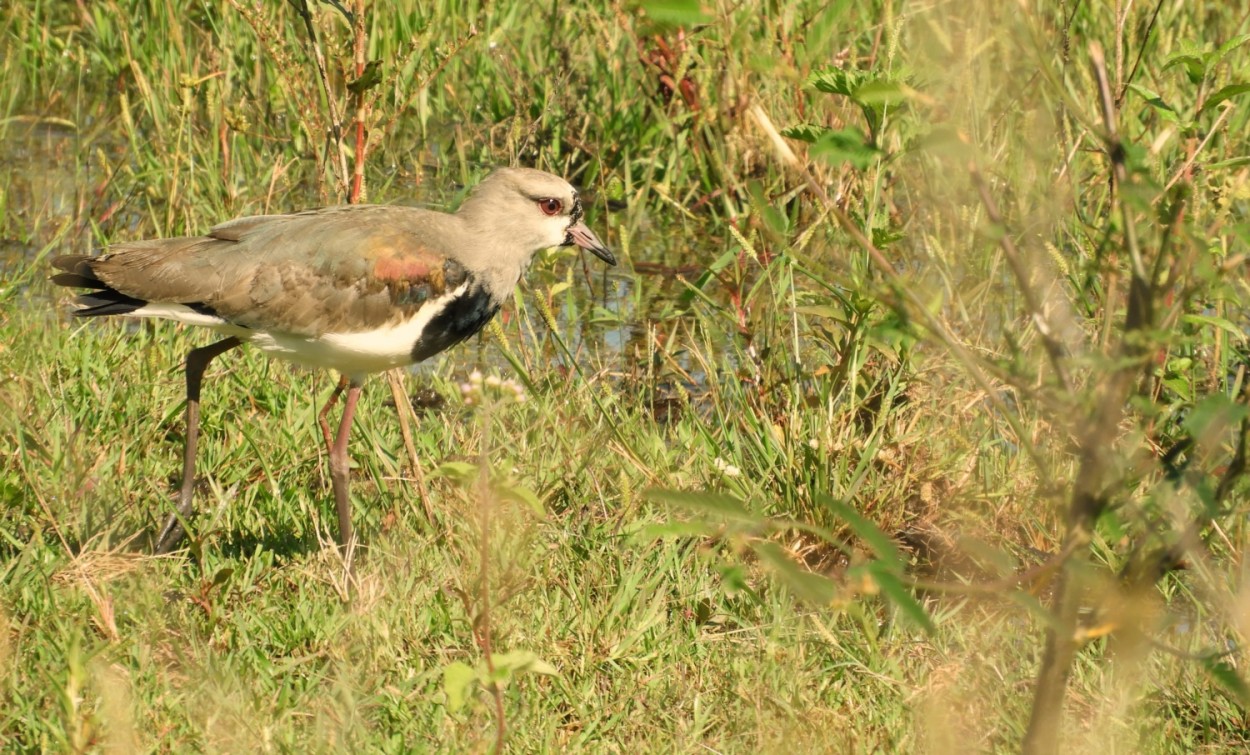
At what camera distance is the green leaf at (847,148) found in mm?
2639

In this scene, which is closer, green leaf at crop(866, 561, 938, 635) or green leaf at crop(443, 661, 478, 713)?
green leaf at crop(866, 561, 938, 635)

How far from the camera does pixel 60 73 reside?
26.0 ft

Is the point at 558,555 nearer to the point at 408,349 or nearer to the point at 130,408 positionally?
the point at 408,349

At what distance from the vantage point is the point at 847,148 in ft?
8.82

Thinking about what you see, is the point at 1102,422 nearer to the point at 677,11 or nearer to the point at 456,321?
the point at 677,11

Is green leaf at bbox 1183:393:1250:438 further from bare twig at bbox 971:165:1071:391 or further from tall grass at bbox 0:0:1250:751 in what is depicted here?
bare twig at bbox 971:165:1071:391

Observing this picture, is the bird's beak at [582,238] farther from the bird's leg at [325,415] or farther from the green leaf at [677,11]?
the green leaf at [677,11]

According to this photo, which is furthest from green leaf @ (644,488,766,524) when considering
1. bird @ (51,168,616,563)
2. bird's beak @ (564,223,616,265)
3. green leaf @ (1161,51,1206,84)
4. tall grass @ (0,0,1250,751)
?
bird's beak @ (564,223,616,265)

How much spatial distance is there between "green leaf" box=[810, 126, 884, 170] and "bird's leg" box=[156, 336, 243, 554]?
7.42 ft

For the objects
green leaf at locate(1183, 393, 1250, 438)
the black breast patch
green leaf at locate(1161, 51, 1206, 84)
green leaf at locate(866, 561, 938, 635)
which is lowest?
the black breast patch

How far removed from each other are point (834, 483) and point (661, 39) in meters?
2.81

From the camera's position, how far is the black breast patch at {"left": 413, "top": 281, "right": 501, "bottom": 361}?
457 centimetres

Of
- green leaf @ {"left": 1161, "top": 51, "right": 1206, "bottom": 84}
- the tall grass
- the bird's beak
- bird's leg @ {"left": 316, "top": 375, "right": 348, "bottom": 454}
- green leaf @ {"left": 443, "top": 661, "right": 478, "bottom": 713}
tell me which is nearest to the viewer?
Result: the tall grass

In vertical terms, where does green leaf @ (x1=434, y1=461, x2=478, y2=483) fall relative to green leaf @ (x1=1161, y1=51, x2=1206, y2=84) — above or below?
below
